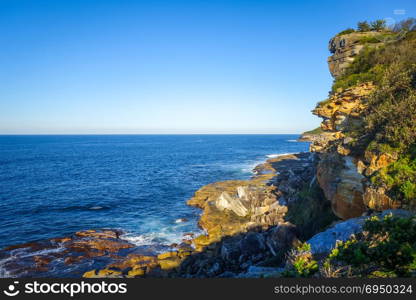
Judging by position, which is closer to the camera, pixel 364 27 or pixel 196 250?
pixel 196 250

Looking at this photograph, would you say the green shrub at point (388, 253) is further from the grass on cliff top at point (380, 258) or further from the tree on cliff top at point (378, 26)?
the tree on cliff top at point (378, 26)

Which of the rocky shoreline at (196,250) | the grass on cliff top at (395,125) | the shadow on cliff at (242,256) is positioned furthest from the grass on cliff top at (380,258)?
the shadow on cliff at (242,256)

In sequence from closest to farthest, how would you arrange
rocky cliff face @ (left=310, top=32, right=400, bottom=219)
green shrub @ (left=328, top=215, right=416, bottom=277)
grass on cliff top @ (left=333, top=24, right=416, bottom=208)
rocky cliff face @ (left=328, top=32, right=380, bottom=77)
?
green shrub @ (left=328, top=215, right=416, bottom=277), grass on cliff top @ (left=333, top=24, right=416, bottom=208), rocky cliff face @ (left=310, top=32, right=400, bottom=219), rocky cliff face @ (left=328, top=32, right=380, bottom=77)

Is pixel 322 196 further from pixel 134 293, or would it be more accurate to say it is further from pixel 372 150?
pixel 134 293

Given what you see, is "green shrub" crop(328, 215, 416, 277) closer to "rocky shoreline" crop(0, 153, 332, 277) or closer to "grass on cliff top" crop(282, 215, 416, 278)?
"grass on cliff top" crop(282, 215, 416, 278)

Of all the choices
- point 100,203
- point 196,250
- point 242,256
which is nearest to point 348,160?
point 242,256

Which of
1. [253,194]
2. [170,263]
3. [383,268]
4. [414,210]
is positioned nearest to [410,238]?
[383,268]

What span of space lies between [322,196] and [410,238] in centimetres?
1675

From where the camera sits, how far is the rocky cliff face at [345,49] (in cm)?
2577

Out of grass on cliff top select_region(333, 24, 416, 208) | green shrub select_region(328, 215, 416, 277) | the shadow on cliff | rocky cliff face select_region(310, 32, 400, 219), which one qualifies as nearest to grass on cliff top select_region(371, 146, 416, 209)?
grass on cliff top select_region(333, 24, 416, 208)

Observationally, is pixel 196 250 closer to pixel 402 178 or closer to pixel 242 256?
Result: pixel 242 256

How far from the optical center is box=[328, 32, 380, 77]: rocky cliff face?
1014 inches

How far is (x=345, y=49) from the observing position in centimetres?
2673

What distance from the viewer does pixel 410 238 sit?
6473 millimetres
